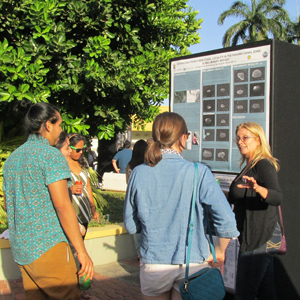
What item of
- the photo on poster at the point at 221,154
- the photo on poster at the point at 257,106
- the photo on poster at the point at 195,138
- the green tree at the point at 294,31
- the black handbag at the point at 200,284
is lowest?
the black handbag at the point at 200,284

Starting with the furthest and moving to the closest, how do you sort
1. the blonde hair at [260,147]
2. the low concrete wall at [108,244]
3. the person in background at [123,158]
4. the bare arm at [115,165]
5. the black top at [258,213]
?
1. the bare arm at [115,165]
2. the person in background at [123,158]
3. the low concrete wall at [108,244]
4. the blonde hair at [260,147]
5. the black top at [258,213]

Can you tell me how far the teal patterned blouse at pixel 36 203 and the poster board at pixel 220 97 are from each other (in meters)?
2.14

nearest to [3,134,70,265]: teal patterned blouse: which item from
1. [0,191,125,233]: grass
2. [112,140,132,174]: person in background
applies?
[0,191,125,233]: grass

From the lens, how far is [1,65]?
559 centimetres

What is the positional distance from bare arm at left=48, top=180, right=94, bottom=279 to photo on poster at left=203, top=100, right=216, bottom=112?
7.48ft

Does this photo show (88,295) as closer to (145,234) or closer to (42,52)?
(145,234)

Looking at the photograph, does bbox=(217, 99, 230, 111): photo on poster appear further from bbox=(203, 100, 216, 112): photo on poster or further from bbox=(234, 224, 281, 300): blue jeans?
bbox=(234, 224, 281, 300): blue jeans

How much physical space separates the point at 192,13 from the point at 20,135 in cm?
427

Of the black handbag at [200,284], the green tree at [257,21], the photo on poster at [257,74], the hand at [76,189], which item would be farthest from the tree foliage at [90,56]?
the green tree at [257,21]

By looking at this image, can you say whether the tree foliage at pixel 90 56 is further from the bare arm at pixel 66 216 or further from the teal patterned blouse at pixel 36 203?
the bare arm at pixel 66 216

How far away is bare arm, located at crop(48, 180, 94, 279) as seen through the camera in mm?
2500

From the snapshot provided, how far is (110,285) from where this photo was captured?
527 cm

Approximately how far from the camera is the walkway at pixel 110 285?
4.86 metres

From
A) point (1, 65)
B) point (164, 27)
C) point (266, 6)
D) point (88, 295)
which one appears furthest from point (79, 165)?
point (266, 6)
